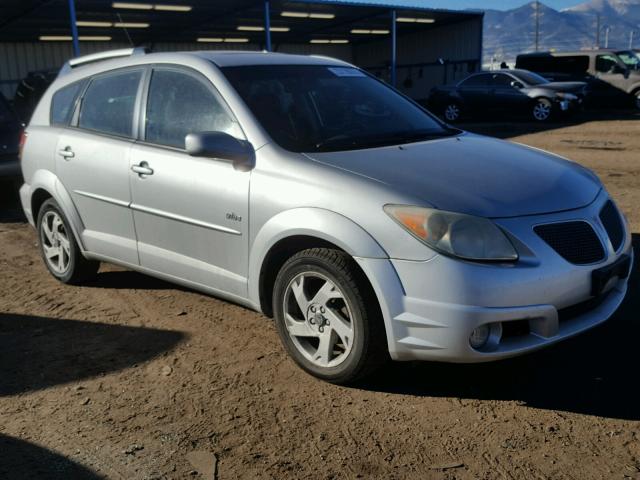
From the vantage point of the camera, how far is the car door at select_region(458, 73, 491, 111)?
798 inches

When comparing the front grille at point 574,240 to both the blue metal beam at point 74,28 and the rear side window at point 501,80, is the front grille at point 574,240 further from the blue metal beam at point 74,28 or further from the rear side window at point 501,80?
the rear side window at point 501,80

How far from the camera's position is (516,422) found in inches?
125

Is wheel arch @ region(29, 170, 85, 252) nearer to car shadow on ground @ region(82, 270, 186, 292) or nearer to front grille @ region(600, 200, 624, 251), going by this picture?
car shadow on ground @ region(82, 270, 186, 292)

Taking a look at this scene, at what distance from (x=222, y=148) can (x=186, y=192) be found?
1.55 ft

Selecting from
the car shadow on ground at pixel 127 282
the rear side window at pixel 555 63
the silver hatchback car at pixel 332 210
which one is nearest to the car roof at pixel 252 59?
the silver hatchback car at pixel 332 210

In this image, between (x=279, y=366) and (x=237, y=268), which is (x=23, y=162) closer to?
(x=237, y=268)

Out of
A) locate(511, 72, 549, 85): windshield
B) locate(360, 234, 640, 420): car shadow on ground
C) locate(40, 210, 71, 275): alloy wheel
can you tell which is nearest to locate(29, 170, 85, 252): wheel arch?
locate(40, 210, 71, 275): alloy wheel

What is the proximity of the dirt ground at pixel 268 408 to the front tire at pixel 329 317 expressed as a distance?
0.49ft

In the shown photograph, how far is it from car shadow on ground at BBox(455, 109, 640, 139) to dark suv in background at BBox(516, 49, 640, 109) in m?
0.44

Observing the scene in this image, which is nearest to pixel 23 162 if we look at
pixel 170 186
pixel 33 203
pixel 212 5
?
pixel 33 203

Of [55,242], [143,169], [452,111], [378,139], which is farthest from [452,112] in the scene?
[143,169]

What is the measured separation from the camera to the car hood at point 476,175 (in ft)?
10.7

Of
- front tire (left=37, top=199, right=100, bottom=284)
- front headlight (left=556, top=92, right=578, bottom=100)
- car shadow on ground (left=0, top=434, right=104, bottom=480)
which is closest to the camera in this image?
car shadow on ground (left=0, top=434, right=104, bottom=480)

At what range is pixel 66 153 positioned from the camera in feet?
16.6
